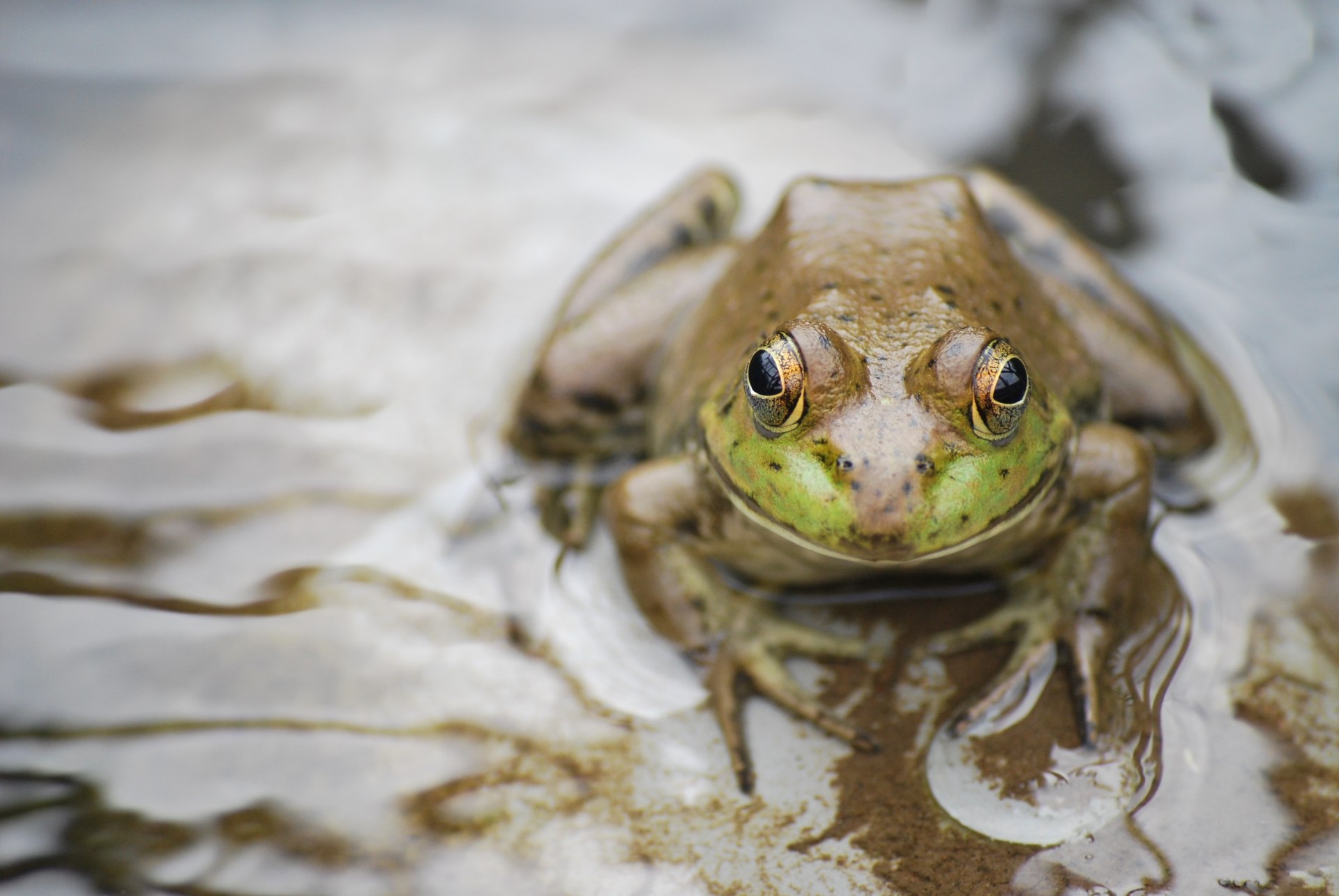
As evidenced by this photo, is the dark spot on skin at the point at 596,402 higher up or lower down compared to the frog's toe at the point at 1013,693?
higher up

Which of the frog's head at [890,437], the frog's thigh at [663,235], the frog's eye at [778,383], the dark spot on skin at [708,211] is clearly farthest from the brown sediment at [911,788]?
the dark spot on skin at [708,211]

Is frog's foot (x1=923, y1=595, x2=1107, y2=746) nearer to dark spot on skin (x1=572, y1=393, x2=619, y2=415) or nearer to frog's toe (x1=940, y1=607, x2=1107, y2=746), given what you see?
frog's toe (x1=940, y1=607, x2=1107, y2=746)

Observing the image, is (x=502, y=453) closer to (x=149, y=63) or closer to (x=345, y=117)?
(x=345, y=117)

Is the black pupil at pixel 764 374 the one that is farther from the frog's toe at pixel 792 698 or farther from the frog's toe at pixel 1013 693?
the frog's toe at pixel 1013 693

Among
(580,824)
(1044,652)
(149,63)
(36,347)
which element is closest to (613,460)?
(580,824)

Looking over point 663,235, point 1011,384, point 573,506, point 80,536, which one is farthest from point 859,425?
point 80,536
